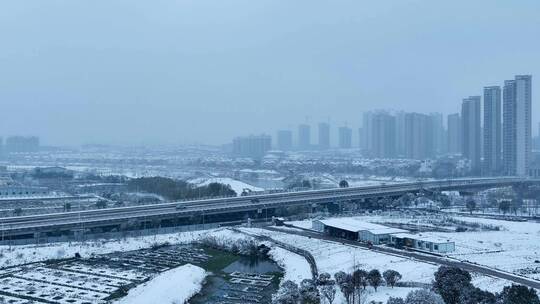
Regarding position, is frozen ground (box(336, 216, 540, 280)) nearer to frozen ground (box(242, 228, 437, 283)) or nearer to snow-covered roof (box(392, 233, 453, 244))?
snow-covered roof (box(392, 233, 453, 244))

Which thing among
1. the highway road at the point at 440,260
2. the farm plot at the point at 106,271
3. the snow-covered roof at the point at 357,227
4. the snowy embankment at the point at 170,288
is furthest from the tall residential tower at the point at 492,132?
the farm plot at the point at 106,271

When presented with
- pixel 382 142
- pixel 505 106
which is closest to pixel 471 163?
pixel 505 106

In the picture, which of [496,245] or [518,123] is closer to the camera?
[496,245]

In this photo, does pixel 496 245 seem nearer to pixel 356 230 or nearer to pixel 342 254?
pixel 356 230

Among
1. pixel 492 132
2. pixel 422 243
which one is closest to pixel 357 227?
pixel 422 243

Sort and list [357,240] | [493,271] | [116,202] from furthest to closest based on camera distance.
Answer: [116,202]
[357,240]
[493,271]

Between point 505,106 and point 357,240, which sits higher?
point 505,106

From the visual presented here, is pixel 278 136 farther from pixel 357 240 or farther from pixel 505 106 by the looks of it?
pixel 357 240
